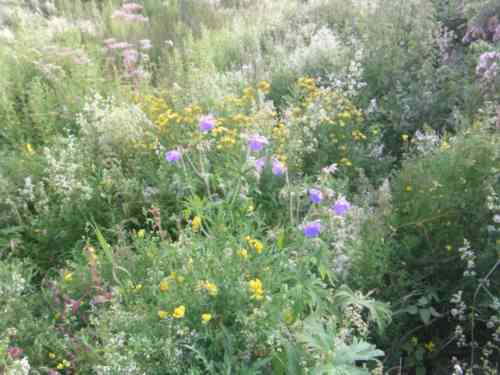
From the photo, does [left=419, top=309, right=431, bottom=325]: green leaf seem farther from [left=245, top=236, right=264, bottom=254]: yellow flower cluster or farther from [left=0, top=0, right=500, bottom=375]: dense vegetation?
[left=245, top=236, right=264, bottom=254]: yellow flower cluster

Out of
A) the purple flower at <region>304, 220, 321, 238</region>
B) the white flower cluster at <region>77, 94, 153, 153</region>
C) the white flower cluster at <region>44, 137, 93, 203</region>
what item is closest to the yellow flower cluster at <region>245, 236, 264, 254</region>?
the purple flower at <region>304, 220, 321, 238</region>

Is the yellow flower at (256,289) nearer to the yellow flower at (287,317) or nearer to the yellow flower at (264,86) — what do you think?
the yellow flower at (287,317)

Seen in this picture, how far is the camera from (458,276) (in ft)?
8.96

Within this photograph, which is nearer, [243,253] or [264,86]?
[243,253]

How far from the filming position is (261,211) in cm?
308

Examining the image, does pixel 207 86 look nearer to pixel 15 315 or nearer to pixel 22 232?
pixel 22 232

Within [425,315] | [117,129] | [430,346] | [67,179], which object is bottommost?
[430,346]

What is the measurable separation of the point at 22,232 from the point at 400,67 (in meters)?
3.49

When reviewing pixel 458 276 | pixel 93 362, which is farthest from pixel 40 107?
pixel 458 276

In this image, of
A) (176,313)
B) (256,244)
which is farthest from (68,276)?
(256,244)

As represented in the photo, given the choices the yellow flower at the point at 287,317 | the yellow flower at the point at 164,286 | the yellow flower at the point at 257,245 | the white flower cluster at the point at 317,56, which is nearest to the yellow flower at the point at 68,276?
the yellow flower at the point at 164,286

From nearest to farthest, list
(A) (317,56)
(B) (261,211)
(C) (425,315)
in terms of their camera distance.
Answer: (C) (425,315), (B) (261,211), (A) (317,56)

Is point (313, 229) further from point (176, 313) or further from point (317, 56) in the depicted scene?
point (317, 56)

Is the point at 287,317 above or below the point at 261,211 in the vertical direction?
above
